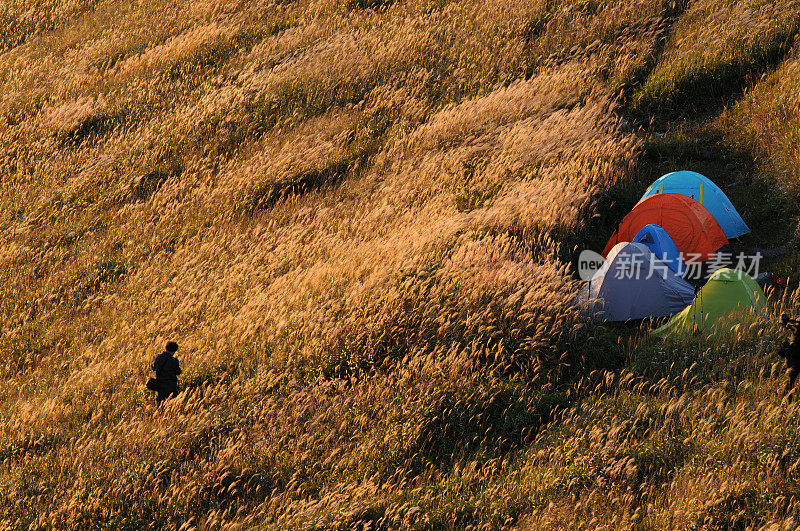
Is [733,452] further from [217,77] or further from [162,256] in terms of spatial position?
[217,77]

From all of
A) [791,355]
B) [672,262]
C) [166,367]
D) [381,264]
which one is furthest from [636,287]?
[166,367]

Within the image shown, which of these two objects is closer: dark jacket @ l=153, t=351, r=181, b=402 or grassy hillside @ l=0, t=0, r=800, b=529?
grassy hillside @ l=0, t=0, r=800, b=529

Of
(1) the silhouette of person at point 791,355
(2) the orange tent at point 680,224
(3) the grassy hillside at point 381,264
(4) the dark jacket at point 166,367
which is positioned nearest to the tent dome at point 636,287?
(3) the grassy hillside at point 381,264

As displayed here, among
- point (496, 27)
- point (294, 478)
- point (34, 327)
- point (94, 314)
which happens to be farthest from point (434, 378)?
point (496, 27)

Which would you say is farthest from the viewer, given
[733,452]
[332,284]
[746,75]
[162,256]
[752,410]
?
[746,75]

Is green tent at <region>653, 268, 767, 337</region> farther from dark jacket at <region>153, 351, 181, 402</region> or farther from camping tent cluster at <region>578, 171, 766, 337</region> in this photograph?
dark jacket at <region>153, 351, 181, 402</region>

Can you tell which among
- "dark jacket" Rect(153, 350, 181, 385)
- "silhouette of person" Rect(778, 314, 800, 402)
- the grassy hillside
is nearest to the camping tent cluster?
the grassy hillside
